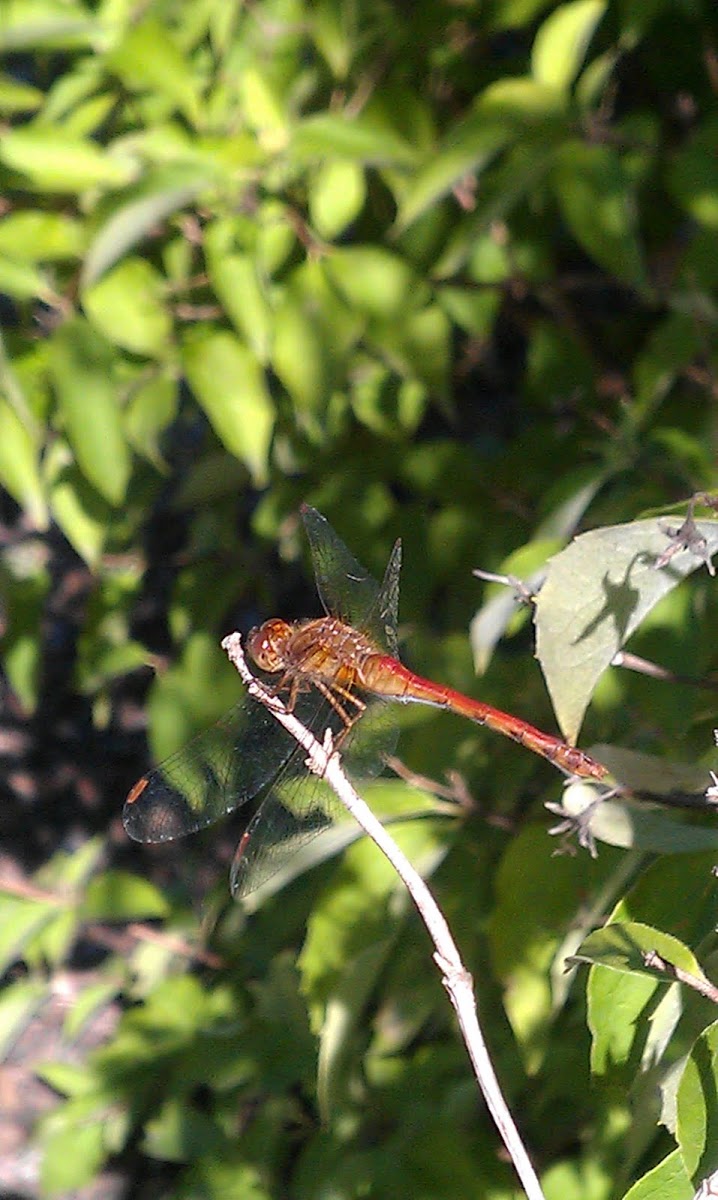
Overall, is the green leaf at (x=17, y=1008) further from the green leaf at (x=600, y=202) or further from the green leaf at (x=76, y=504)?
the green leaf at (x=600, y=202)

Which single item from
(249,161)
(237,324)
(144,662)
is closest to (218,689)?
(144,662)

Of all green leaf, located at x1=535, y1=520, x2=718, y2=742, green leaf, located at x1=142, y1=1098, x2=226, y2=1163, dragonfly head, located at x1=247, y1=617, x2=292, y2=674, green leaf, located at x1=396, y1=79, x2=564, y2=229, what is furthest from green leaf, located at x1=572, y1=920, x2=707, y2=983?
green leaf, located at x1=142, y1=1098, x2=226, y2=1163

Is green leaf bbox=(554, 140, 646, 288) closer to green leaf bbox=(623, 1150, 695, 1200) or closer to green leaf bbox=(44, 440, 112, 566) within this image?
green leaf bbox=(44, 440, 112, 566)

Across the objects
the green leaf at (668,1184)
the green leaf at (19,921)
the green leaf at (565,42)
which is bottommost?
the green leaf at (19,921)

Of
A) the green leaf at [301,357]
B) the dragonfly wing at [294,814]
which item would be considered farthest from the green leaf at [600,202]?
the dragonfly wing at [294,814]

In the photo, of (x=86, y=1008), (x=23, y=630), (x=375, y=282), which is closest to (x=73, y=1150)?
(x=86, y=1008)

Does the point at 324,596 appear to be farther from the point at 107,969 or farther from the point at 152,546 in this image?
the point at 107,969

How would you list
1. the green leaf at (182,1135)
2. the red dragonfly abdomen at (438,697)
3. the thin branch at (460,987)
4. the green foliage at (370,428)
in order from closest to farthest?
the thin branch at (460,987), the red dragonfly abdomen at (438,697), the green foliage at (370,428), the green leaf at (182,1135)
